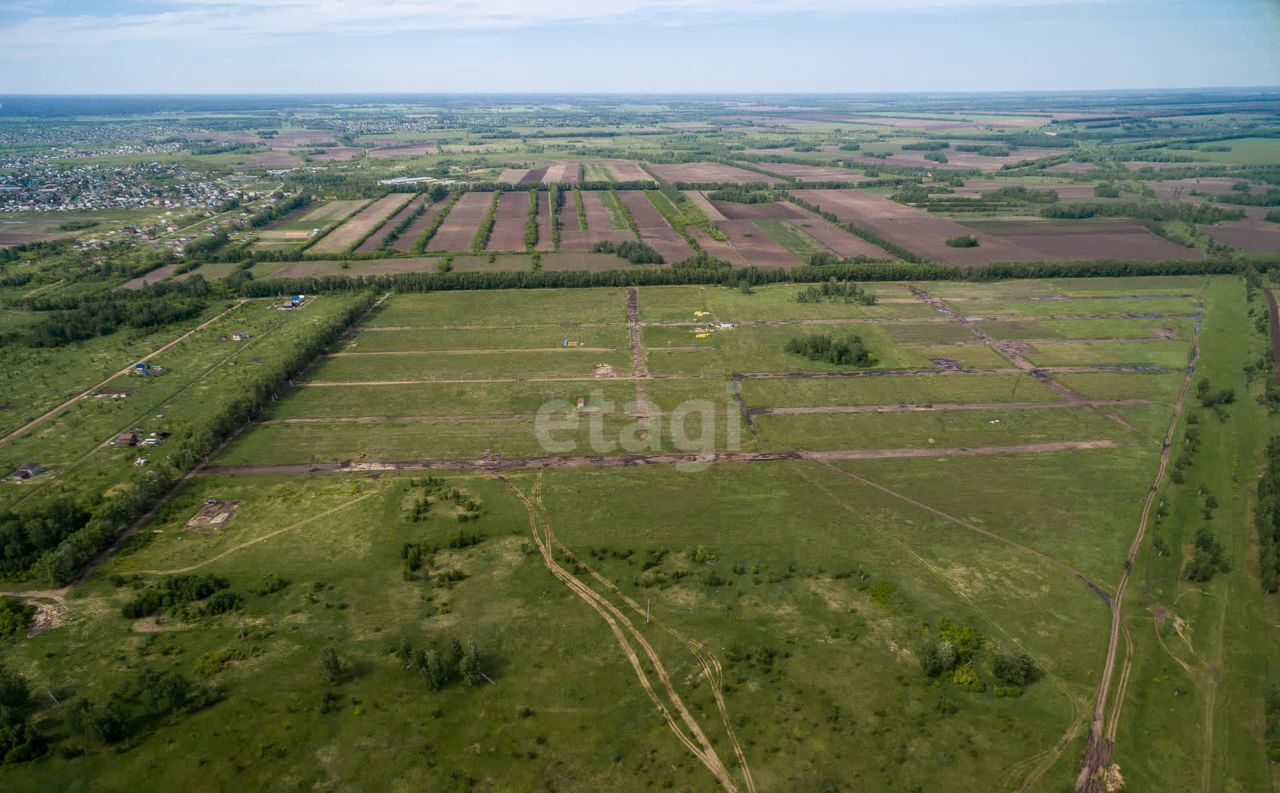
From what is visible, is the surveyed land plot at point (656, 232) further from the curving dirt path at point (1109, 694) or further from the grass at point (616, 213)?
the curving dirt path at point (1109, 694)

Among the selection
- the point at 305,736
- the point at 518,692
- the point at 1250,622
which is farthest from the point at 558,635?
the point at 1250,622

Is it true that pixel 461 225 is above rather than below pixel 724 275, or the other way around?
above

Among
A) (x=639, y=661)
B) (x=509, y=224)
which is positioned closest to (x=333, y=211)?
(x=509, y=224)

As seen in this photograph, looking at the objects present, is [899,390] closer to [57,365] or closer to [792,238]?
[792,238]

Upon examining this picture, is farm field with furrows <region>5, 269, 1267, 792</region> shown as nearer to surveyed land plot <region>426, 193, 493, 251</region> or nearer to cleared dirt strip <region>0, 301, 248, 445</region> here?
cleared dirt strip <region>0, 301, 248, 445</region>

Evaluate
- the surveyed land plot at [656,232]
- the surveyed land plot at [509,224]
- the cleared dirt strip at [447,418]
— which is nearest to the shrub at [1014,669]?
the cleared dirt strip at [447,418]

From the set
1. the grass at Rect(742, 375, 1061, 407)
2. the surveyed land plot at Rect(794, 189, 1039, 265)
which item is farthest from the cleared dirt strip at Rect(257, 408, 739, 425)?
the surveyed land plot at Rect(794, 189, 1039, 265)

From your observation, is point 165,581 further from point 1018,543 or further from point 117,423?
point 1018,543
